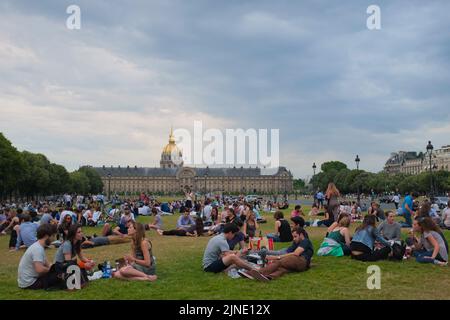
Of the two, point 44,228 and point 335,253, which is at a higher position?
point 44,228

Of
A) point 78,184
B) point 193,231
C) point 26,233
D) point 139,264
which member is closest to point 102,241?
point 26,233

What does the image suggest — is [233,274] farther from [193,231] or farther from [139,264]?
[193,231]

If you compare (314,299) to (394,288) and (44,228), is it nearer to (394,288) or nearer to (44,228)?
(394,288)

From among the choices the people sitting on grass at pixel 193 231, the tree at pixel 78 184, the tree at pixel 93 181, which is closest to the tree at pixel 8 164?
the people sitting on grass at pixel 193 231

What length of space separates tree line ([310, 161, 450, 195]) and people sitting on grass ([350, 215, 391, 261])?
73.4 metres

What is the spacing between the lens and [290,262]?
414 inches

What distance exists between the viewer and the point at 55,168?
321 feet

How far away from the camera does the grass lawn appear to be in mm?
8609

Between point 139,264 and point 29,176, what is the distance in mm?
66871

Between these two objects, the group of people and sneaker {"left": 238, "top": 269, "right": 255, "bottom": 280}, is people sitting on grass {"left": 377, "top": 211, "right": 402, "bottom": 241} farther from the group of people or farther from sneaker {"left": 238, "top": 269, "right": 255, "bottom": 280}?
sneaker {"left": 238, "top": 269, "right": 255, "bottom": 280}

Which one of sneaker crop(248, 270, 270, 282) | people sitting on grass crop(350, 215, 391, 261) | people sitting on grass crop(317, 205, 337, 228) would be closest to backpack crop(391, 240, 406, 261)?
people sitting on grass crop(350, 215, 391, 261)

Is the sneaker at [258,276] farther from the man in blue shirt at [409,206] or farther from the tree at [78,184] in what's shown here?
the tree at [78,184]

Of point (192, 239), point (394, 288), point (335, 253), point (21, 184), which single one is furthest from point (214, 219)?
point (21, 184)
